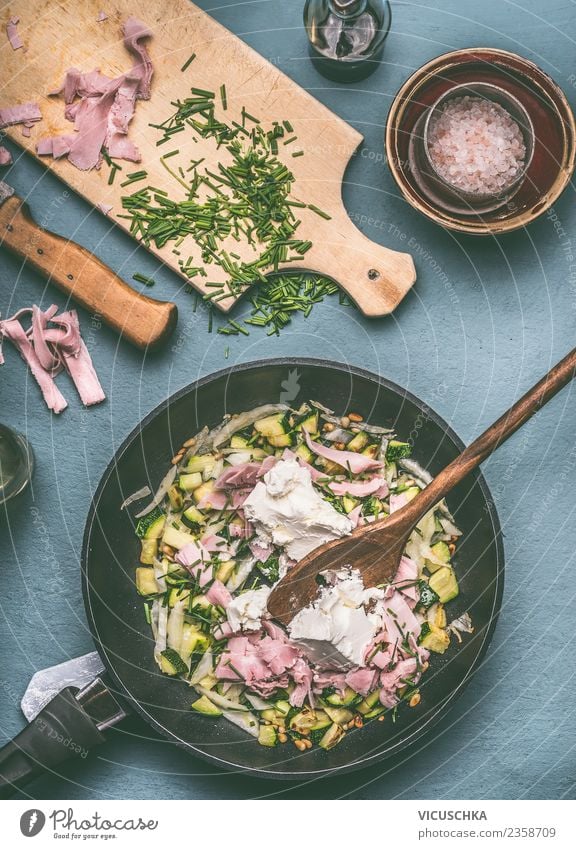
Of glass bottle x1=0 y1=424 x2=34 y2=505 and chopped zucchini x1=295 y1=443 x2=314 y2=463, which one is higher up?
chopped zucchini x1=295 y1=443 x2=314 y2=463

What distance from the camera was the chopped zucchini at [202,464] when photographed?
6.39 ft

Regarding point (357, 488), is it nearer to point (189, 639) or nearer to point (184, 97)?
point (189, 639)

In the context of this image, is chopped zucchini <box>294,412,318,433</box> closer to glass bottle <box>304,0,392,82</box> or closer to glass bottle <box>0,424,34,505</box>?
glass bottle <box>0,424,34,505</box>

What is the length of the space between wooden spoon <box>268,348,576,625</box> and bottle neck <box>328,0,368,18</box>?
93 cm

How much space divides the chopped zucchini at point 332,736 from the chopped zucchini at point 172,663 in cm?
35

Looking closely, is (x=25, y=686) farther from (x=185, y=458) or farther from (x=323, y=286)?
(x=323, y=286)

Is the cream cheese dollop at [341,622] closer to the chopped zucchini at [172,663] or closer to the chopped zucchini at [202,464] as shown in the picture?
the chopped zucchini at [172,663]

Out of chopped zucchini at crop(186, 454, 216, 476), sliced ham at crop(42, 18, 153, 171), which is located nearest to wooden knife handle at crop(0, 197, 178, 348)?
sliced ham at crop(42, 18, 153, 171)

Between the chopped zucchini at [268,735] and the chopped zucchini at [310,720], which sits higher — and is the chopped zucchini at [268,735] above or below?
below

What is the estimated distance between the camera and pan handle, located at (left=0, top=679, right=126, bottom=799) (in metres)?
1.74

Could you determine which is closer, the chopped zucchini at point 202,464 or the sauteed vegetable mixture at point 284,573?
the sauteed vegetable mixture at point 284,573

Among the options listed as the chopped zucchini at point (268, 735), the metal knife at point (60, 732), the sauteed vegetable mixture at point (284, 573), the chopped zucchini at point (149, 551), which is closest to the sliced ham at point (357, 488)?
the sauteed vegetable mixture at point (284, 573)

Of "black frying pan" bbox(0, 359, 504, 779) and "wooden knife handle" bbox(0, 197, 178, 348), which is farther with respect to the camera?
"wooden knife handle" bbox(0, 197, 178, 348)
